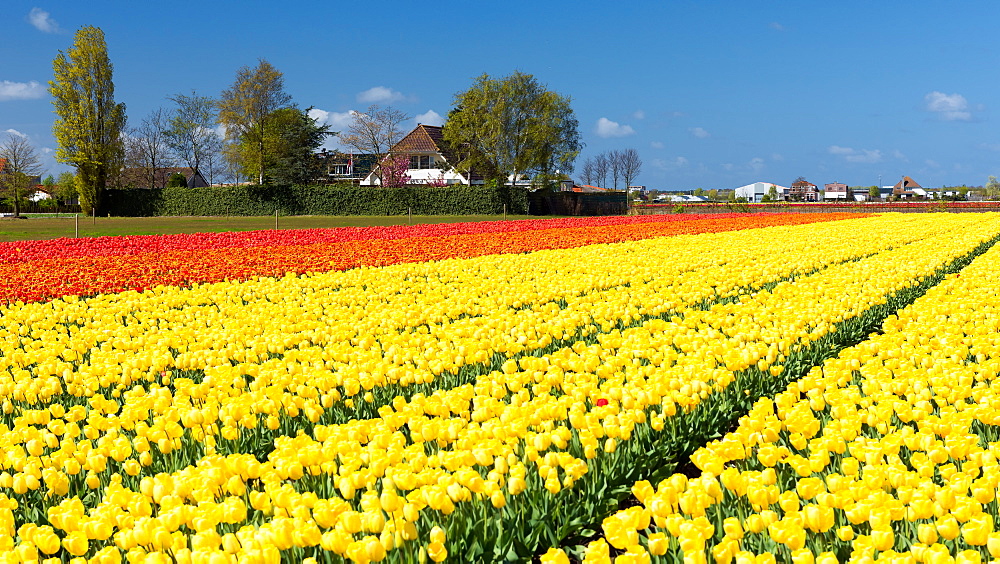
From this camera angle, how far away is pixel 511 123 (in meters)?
58.8

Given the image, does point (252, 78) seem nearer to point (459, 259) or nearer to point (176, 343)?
point (459, 259)

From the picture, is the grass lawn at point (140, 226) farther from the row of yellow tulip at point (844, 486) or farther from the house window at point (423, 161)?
the house window at point (423, 161)

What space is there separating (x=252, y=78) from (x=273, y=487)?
57.5m

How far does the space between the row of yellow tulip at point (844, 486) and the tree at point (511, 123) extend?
53522mm

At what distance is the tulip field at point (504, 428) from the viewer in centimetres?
260

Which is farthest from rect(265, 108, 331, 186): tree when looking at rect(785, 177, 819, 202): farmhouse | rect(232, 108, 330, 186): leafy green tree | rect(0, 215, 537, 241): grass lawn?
rect(785, 177, 819, 202): farmhouse

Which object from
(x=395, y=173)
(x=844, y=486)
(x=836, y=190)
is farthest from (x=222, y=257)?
(x=836, y=190)

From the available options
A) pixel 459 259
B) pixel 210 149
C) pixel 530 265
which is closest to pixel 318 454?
pixel 530 265

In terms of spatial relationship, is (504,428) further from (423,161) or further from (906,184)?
(906,184)

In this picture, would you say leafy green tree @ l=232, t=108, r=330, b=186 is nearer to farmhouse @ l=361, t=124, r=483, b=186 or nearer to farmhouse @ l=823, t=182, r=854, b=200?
farmhouse @ l=361, t=124, r=483, b=186

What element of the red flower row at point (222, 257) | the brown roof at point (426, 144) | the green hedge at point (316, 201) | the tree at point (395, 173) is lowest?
the red flower row at point (222, 257)

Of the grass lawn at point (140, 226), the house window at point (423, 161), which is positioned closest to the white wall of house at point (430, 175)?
the house window at point (423, 161)

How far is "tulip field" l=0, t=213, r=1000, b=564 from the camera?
2598 millimetres

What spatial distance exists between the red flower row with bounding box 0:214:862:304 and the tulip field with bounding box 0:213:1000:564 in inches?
52.1
